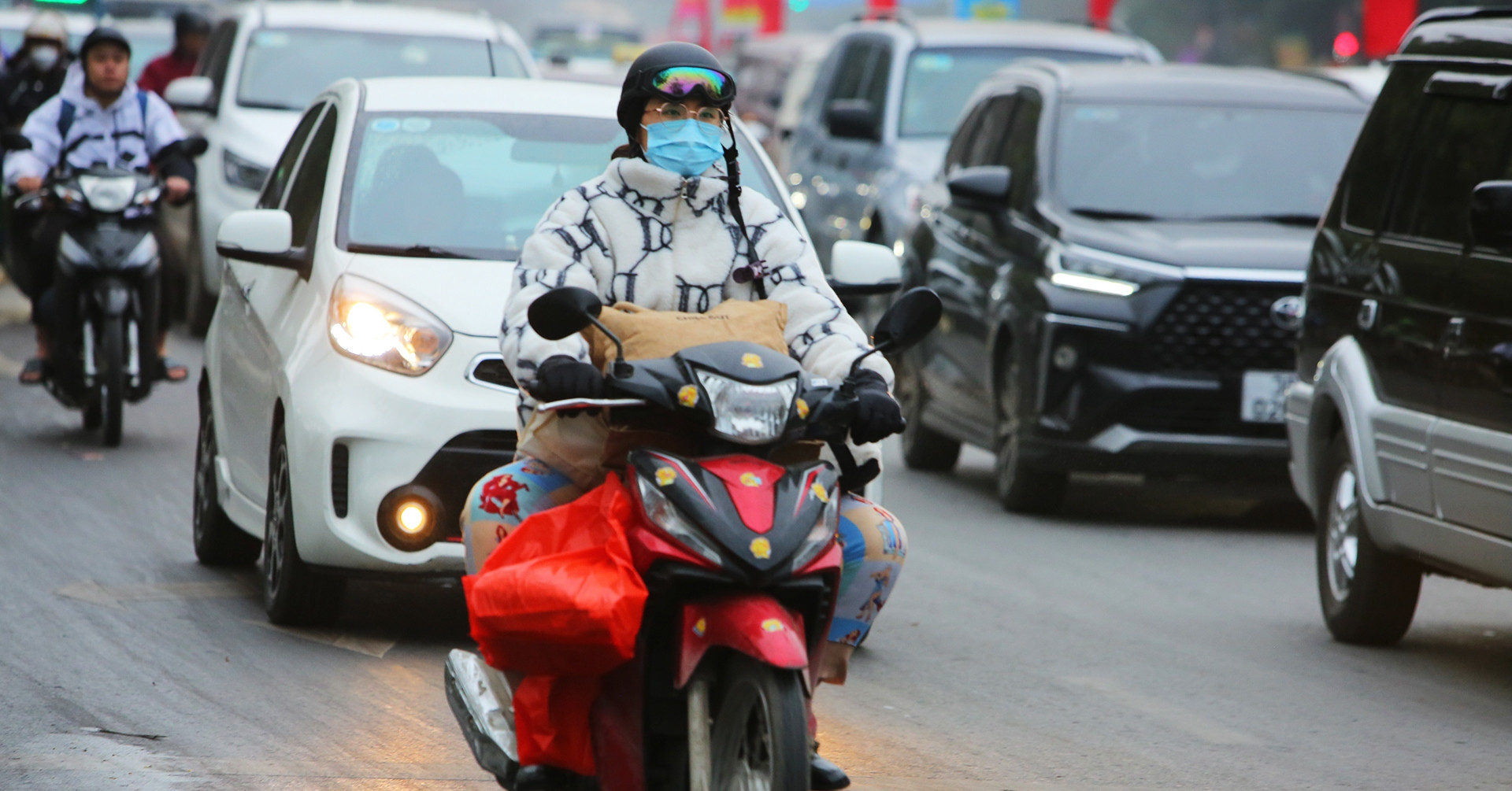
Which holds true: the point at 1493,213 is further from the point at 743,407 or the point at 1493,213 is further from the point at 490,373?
the point at 743,407

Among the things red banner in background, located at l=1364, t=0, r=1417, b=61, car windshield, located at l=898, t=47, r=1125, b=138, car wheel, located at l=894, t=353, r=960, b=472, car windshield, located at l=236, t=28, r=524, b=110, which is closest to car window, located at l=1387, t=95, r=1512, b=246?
car wheel, located at l=894, t=353, r=960, b=472

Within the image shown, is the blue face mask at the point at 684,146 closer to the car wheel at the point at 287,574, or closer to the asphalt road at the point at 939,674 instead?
the asphalt road at the point at 939,674

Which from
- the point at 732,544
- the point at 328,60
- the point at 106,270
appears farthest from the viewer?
the point at 328,60

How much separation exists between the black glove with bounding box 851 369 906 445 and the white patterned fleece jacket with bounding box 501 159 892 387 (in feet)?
1.11

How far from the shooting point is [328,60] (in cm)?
1583

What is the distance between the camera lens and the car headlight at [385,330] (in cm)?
737

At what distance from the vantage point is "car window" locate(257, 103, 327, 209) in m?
8.87

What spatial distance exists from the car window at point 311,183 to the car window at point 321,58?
21.6 ft

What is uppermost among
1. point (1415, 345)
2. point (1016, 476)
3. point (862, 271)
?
point (862, 271)

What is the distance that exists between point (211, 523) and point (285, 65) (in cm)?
774

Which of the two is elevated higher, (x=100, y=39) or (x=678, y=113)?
(x=678, y=113)

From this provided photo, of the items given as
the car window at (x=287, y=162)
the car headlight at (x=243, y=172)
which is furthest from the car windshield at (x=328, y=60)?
Answer: the car window at (x=287, y=162)

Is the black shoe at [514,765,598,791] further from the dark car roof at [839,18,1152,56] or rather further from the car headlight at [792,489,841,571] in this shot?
the dark car roof at [839,18,1152,56]

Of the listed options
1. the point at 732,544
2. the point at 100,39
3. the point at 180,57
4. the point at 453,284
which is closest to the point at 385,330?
the point at 453,284
